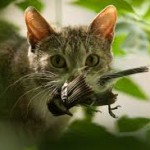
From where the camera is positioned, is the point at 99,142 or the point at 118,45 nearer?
the point at 99,142

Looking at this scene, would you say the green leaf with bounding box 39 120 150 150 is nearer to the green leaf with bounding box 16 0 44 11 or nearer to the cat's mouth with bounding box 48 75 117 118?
the cat's mouth with bounding box 48 75 117 118

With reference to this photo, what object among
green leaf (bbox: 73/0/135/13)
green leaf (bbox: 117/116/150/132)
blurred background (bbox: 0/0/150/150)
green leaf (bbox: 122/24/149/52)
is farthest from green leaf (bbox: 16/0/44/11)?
green leaf (bbox: 117/116/150/132)

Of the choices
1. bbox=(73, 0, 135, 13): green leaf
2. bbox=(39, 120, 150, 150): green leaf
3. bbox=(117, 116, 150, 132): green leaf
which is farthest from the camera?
bbox=(73, 0, 135, 13): green leaf

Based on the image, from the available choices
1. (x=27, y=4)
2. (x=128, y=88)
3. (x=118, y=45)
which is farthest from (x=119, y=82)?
(x=27, y=4)

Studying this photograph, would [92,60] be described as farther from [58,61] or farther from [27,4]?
[27,4]

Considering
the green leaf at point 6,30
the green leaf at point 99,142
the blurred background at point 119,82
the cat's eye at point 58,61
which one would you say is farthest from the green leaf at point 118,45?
the green leaf at point 99,142

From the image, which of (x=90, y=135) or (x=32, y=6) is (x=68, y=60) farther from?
(x=90, y=135)

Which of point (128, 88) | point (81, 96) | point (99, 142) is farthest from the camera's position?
point (128, 88)
